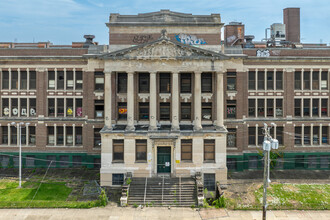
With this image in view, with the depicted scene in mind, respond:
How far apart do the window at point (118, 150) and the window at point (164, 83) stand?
8.94 m

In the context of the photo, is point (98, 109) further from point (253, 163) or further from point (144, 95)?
point (253, 163)

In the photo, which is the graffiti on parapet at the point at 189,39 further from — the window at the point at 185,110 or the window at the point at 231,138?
the window at the point at 231,138

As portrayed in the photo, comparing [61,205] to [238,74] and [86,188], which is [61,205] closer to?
[86,188]

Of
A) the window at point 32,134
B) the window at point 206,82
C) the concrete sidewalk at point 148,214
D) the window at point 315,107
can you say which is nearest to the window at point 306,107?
the window at point 315,107

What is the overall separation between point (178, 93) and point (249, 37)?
18.2 m

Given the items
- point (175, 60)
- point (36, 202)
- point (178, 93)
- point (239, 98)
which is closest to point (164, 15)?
point (175, 60)

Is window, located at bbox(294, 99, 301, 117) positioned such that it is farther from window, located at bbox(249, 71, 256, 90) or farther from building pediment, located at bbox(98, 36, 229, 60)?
building pediment, located at bbox(98, 36, 229, 60)

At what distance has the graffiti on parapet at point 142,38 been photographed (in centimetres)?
3881

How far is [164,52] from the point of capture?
119 ft

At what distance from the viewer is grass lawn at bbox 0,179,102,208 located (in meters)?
30.5

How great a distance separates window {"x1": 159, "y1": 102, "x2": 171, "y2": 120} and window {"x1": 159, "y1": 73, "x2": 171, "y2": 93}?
177 cm

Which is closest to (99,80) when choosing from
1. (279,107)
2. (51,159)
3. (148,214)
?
(51,159)

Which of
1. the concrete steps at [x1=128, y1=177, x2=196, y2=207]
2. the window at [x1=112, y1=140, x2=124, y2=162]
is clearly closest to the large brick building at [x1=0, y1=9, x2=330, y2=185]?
the window at [x1=112, y1=140, x2=124, y2=162]

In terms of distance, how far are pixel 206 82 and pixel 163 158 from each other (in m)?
11.8
